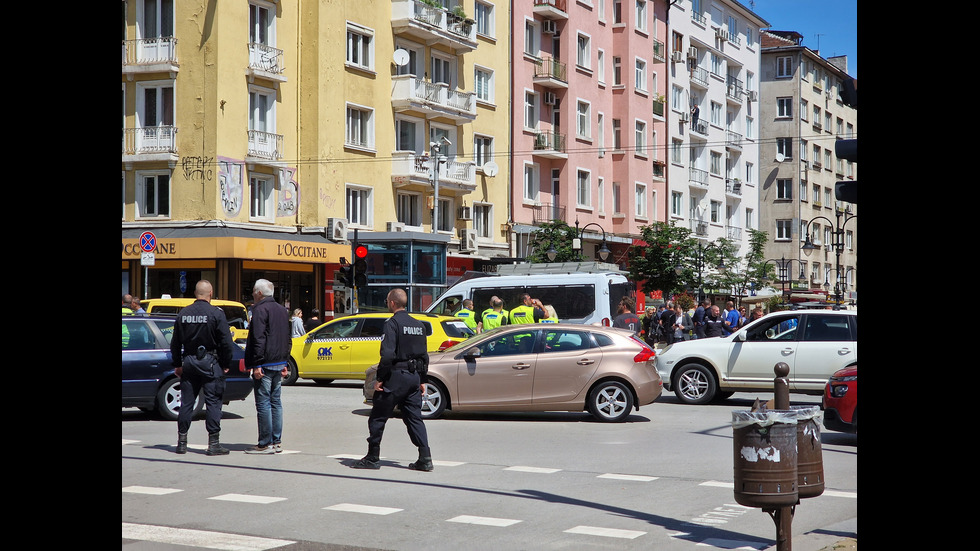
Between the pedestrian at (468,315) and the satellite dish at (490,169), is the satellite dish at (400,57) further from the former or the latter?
the pedestrian at (468,315)

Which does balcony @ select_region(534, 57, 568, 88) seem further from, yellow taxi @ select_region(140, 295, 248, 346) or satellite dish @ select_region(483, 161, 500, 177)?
yellow taxi @ select_region(140, 295, 248, 346)

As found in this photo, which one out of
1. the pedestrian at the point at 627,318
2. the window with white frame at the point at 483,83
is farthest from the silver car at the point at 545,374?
the window with white frame at the point at 483,83

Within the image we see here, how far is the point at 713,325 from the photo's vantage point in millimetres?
25562

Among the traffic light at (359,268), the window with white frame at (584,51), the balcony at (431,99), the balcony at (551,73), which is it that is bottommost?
the traffic light at (359,268)

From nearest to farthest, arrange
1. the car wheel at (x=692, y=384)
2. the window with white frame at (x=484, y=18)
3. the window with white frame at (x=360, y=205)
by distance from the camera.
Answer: the car wheel at (x=692, y=384)
the window with white frame at (x=360, y=205)
the window with white frame at (x=484, y=18)

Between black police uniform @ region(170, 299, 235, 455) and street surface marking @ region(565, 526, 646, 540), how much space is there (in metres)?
5.32

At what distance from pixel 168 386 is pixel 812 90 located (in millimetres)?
70717

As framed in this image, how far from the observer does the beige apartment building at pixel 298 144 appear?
3525cm

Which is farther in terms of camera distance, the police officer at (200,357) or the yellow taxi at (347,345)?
the yellow taxi at (347,345)

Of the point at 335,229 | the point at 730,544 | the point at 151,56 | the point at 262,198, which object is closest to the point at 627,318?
the point at 730,544

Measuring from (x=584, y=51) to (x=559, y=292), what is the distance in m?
26.5

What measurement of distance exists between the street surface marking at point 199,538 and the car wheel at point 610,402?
8.61m
